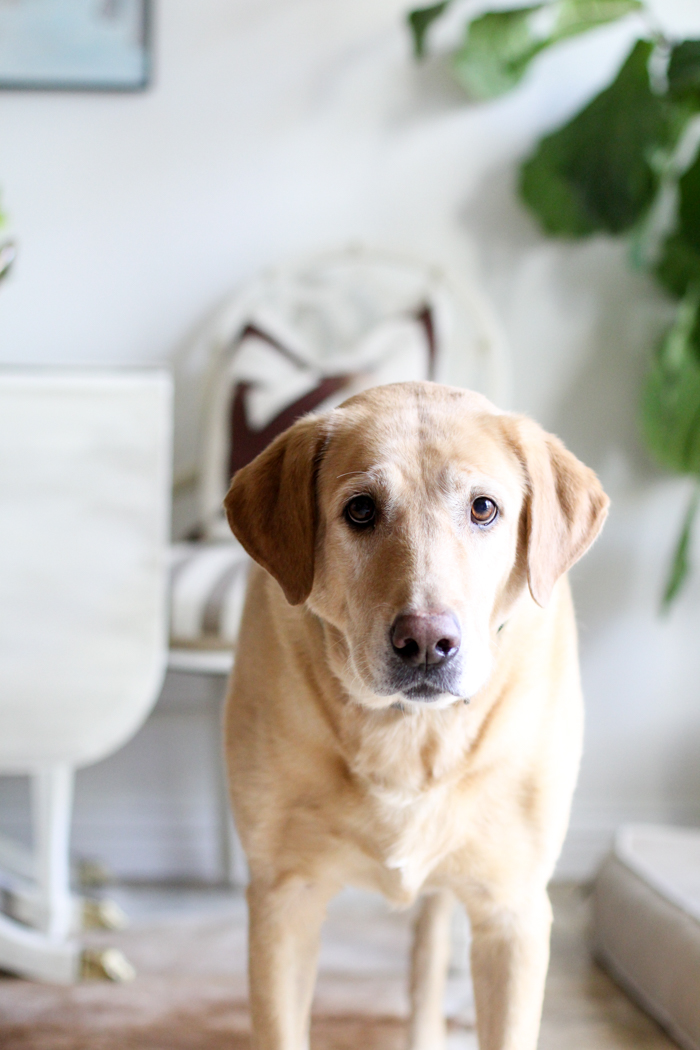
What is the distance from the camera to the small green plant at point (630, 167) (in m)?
2.12

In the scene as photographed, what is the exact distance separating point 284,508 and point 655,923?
1088 millimetres

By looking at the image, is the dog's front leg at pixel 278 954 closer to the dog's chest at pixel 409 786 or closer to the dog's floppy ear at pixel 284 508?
the dog's chest at pixel 409 786

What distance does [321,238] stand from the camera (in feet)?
8.23

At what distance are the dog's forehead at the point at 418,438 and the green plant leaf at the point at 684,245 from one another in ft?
4.32

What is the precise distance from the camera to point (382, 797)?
1014mm

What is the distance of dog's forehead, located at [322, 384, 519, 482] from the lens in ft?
3.20

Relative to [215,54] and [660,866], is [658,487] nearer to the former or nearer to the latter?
[660,866]

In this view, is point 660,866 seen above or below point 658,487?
below

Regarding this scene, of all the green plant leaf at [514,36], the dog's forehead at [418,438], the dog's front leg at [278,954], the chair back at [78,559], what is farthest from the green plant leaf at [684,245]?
the dog's front leg at [278,954]

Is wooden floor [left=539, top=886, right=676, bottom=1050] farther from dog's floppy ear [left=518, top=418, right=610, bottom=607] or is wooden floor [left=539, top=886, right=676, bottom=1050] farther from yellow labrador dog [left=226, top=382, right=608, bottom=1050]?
dog's floppy ear [left=518, top=418, right=610, bottom=607]

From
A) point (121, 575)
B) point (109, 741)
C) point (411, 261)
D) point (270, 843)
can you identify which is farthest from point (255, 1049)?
point (411, 261)

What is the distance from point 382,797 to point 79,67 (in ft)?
6.96

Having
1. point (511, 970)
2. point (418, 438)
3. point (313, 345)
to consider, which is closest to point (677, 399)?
point (313, 345)

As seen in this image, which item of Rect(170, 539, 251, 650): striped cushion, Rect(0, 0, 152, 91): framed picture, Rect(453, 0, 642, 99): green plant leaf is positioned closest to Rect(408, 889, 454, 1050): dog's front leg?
Rect(170, 539, 251, 650): striped cushion
